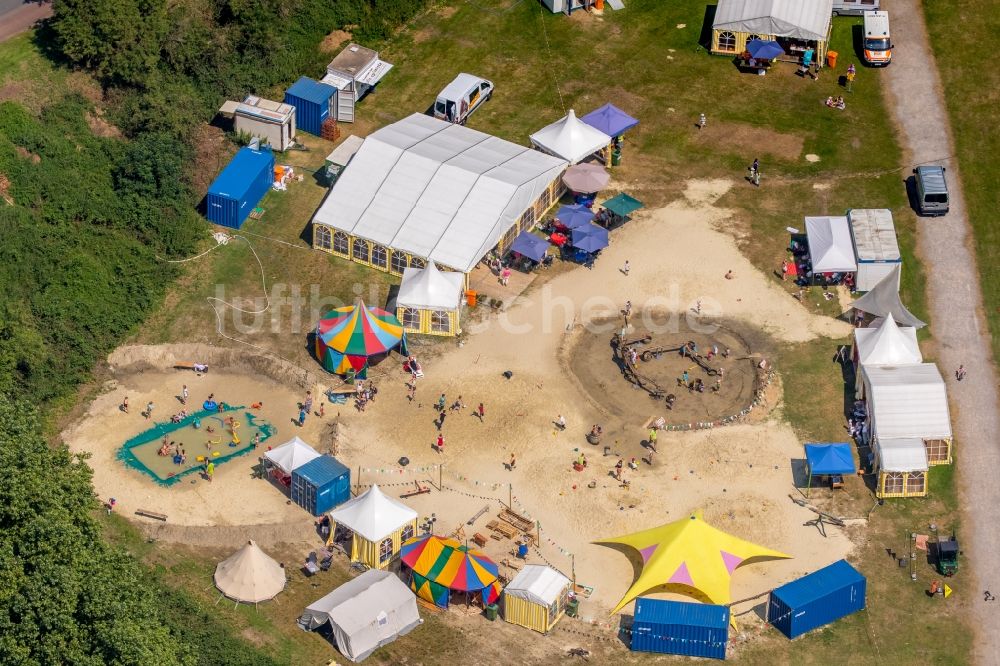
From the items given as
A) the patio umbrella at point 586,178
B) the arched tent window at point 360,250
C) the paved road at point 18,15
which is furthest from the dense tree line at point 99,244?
the patio umbrella at point 586,178

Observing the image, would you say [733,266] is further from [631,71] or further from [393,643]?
[393,643]

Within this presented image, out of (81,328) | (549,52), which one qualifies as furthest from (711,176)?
(81,328)

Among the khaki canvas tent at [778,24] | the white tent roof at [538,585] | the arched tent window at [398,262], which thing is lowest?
the white tent roof at [538,585]

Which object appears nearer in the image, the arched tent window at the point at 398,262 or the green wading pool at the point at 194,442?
the green wading pool at the point at 194,442

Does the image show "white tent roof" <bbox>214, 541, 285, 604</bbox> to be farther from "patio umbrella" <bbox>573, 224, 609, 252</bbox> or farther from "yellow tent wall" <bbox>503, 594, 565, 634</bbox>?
"patio umbrella" <bbox>573, 224, 609, 252</bbox>

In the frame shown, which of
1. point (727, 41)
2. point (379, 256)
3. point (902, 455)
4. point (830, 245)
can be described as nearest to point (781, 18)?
point (727, 41)

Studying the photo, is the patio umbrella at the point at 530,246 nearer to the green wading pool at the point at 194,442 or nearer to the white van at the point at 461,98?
the white van at the point at 461,98

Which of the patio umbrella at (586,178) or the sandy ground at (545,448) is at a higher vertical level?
the patio umbrella at (586,178)
